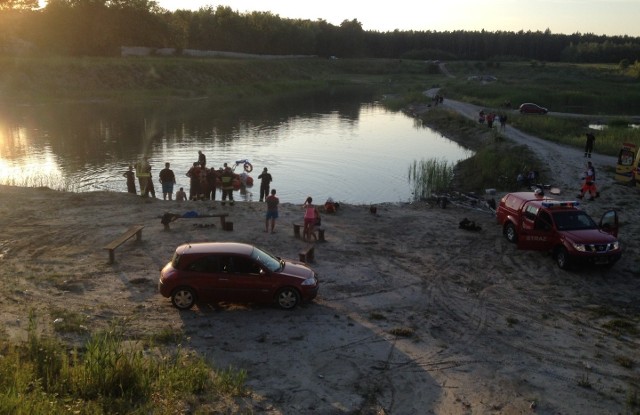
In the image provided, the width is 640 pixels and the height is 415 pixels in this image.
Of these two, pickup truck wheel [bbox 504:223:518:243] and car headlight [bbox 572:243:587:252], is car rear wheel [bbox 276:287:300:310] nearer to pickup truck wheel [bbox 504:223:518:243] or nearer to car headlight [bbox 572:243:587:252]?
car headlight [bbox 572:243:587:252]

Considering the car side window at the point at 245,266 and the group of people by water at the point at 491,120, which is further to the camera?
the group of people by water at the point at 491,120

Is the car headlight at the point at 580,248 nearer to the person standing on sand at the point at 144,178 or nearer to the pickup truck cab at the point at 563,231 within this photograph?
the pickup truck cab at the point at 563,231

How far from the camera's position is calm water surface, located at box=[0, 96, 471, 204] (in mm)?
34094

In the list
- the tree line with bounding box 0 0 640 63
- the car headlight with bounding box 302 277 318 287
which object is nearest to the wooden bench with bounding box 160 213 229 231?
the car headlight with bounding box 302 277 318 287

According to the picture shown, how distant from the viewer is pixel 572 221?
19.4m

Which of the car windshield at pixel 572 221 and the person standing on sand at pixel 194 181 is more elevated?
the car windshield at pixel 572 221

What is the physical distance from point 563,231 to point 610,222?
7.10 ft

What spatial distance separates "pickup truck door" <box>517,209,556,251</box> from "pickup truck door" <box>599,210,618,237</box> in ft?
6.24

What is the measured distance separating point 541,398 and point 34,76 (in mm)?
72079

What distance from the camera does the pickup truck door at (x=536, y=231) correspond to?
19297 millimetres

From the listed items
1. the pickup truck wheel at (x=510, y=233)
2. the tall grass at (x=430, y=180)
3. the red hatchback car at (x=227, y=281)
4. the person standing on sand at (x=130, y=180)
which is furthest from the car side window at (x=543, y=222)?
the person standing on sand at (x=130, y=180)

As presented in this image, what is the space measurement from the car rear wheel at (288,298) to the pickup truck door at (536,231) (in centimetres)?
919

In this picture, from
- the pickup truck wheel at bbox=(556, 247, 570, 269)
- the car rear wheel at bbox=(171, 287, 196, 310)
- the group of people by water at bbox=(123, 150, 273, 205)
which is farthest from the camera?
the group of people by water at bbox=(123, 150, 273, 205)

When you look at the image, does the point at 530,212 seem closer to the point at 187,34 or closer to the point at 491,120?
the point at 491,120
